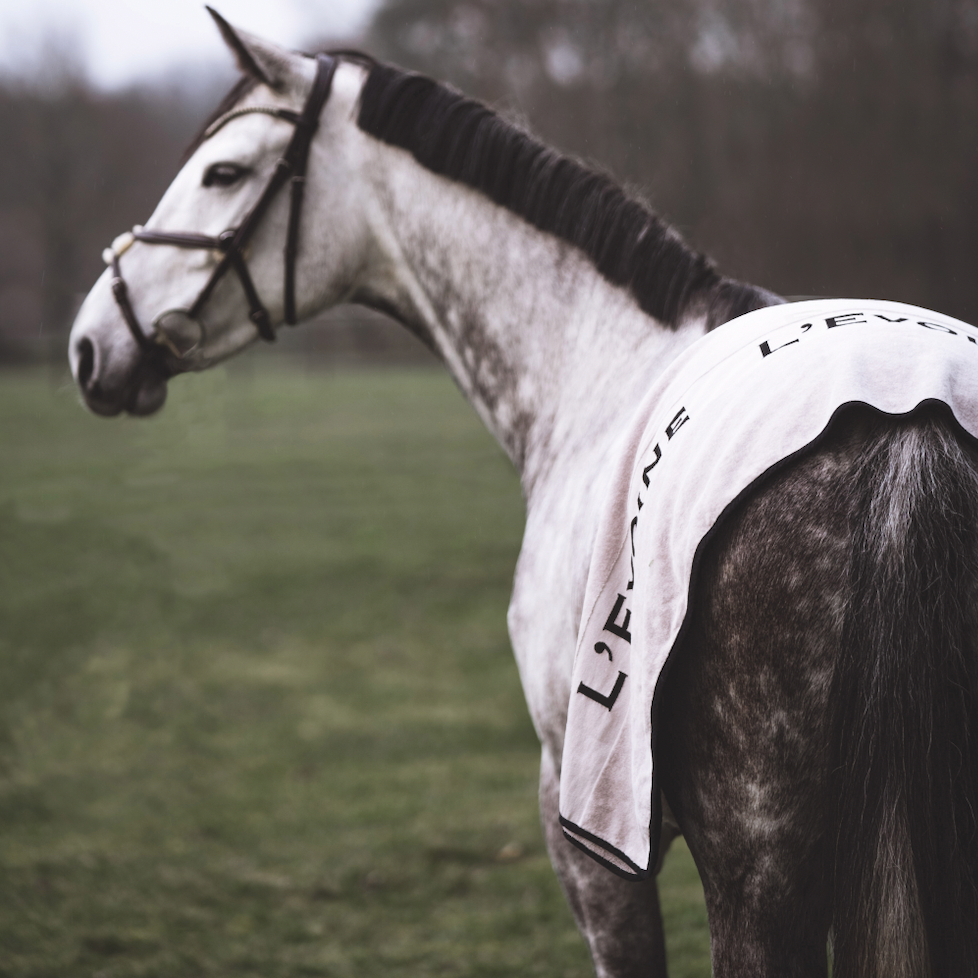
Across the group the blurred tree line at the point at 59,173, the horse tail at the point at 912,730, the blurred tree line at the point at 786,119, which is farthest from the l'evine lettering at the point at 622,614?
the blurred tree line at the point at 59,173

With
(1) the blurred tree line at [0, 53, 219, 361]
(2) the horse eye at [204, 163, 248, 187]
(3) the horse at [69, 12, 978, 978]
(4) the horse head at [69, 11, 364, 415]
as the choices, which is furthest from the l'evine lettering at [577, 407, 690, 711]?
(1) the blurred tree line at [0, 53, 219, 361]

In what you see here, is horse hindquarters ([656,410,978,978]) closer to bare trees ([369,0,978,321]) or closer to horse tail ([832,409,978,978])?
horse tail ([832,409,978,978])

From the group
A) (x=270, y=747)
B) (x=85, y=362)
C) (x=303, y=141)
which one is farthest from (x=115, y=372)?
(x=270, y=747)

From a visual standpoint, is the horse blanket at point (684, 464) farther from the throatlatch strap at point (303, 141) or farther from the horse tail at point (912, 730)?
the throatlatch strap at point (303, 141)

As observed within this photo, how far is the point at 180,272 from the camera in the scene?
2.21 metres

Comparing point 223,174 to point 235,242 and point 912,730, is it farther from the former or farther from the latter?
point 912,730

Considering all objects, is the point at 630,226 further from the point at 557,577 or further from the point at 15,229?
the point at 15,229

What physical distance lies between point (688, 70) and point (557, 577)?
5654mm

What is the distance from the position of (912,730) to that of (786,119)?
Answer: 558 cm

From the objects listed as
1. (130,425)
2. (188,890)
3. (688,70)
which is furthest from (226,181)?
(130,425)

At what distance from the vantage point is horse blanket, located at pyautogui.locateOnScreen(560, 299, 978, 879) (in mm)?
1140

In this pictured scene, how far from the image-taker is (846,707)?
1.09 meters

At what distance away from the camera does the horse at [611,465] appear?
1.07 meters

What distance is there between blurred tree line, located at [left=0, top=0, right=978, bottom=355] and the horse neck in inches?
102
